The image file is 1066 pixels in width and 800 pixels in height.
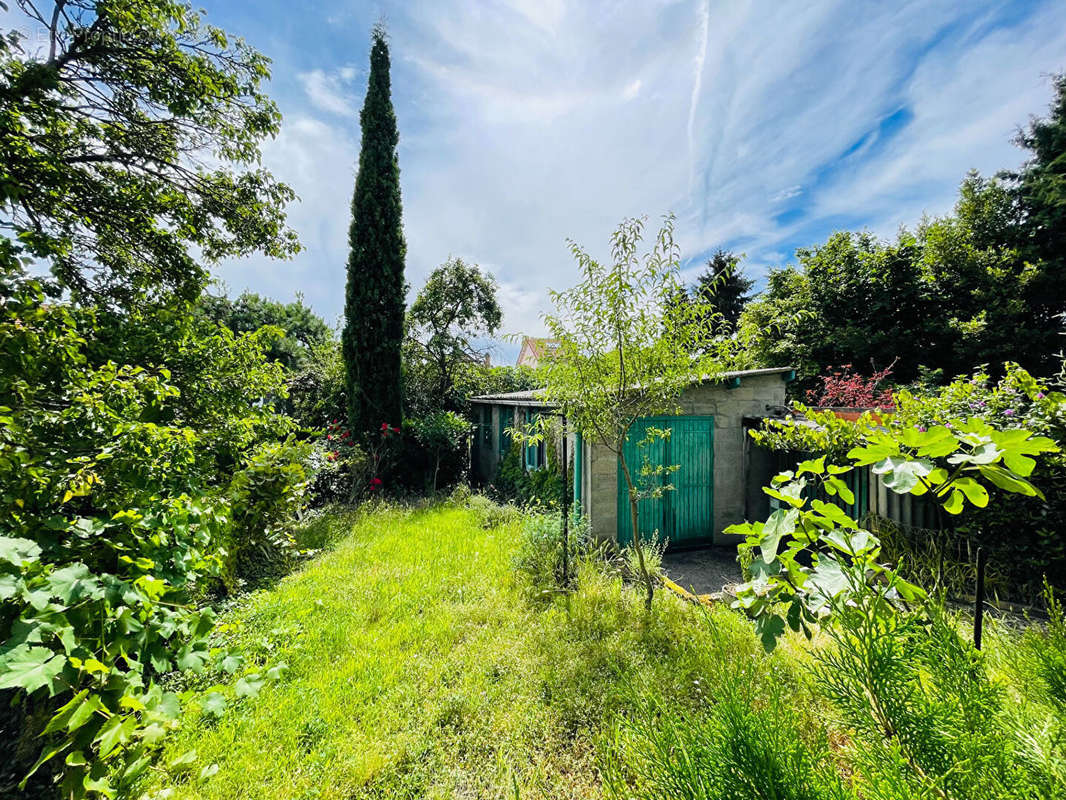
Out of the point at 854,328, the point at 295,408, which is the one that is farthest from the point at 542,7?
the point at 854,328

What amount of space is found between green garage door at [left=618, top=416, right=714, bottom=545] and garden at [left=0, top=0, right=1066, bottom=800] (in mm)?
255

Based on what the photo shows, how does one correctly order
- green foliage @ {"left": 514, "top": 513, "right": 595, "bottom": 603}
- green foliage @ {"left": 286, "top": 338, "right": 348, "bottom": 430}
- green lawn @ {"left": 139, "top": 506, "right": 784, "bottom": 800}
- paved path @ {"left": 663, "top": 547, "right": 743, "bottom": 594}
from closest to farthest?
green lawn @ {"left": 139, "top": 506, "right": 784, "bottom": 800} → green foliage @ {"left": 514, "top": 513, "right": 595, "bottom": 603} → paved path @ {"left": 663, "top": 547, "right": 743, "bottom": 594} → green foliage @ {"left": 286, "top": 338, "right": 348, "bottom": 430}

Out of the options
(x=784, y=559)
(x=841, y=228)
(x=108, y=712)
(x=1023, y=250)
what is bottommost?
(x=108, y=712)

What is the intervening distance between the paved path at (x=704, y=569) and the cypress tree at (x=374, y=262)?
7.39 metres

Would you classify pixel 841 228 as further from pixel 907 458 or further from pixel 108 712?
pixel 108 712

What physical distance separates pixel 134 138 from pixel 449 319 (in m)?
7.68

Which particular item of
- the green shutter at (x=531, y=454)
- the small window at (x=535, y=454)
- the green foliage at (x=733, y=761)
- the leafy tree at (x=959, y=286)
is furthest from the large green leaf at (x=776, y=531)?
the leafy tree at (x=959, y=286)

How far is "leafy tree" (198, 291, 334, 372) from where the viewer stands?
16672 millimetres

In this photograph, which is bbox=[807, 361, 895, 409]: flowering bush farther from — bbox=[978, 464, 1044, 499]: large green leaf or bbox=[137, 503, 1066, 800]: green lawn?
bbox=[978, 464, 1044, 499]: large green leaf

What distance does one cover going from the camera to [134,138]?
15.3 feet

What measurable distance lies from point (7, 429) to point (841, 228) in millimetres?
19328

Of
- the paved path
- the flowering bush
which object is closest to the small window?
the paved path

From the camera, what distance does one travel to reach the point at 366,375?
9781mm

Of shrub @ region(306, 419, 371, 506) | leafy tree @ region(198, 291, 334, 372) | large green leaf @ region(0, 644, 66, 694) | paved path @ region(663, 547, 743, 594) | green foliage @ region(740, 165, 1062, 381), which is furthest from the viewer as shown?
leafy tree @ region(198, 291, 334, 372)
